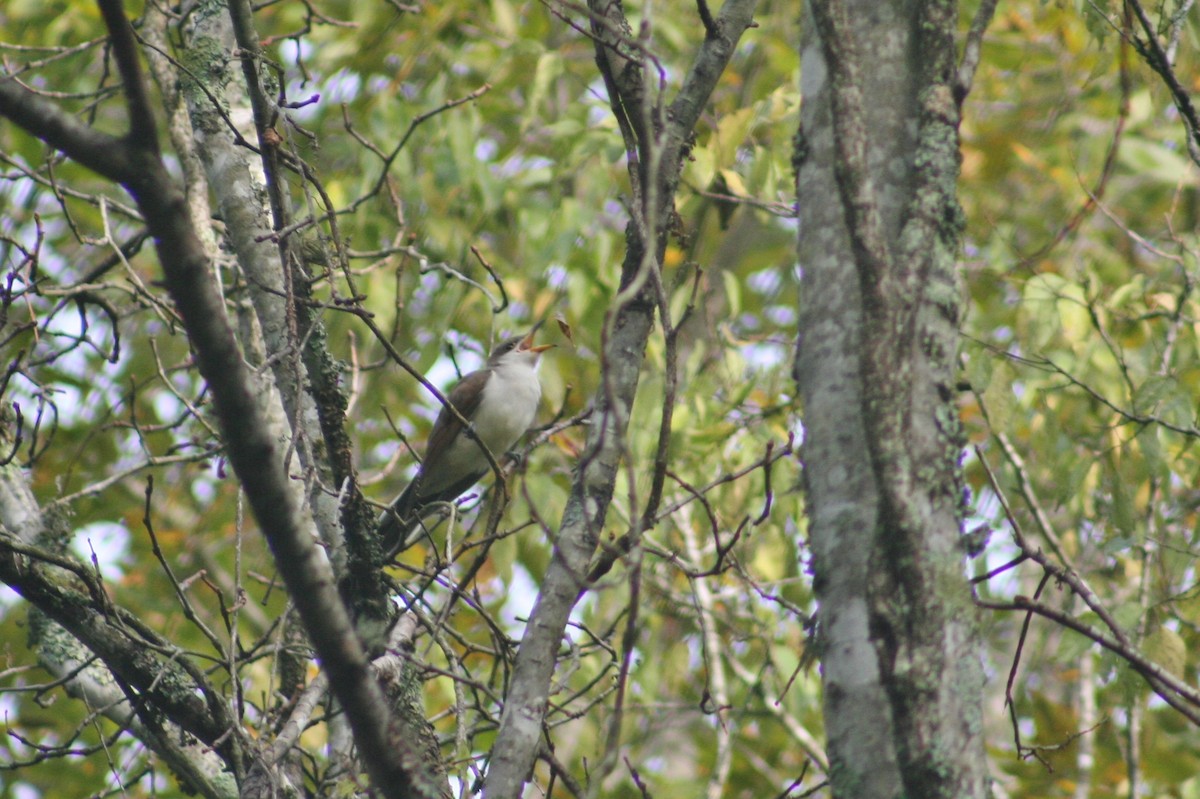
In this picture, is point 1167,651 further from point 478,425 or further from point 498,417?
point 478,425

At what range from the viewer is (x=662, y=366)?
6.40m

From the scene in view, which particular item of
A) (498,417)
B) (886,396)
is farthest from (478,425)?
(886,396)

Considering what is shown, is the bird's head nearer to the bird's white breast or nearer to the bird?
the bird

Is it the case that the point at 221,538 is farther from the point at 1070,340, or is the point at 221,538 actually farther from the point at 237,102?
the point at 1070,340

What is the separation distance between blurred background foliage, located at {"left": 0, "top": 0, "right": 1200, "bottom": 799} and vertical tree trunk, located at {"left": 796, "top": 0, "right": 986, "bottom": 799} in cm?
14

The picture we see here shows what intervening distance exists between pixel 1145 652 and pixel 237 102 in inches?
151

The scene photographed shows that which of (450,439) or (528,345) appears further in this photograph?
(528,345)

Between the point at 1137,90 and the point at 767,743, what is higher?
the point at 1137,90

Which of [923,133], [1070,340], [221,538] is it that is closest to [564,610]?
[923,133]

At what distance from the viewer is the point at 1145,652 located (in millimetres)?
4074

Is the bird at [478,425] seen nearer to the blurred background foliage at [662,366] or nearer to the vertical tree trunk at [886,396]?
the blurred background foliage at [662,366]

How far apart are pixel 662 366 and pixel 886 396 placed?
4453 millimetres

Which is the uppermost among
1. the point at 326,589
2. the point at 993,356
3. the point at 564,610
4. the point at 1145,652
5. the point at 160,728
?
the point at 993,356

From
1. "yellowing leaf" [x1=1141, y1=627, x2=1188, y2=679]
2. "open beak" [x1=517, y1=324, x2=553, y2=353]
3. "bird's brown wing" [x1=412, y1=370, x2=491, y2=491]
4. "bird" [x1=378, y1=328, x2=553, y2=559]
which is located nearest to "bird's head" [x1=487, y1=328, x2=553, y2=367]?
"open beak" [x1=517, y1=324, x2=553, y2=353]
